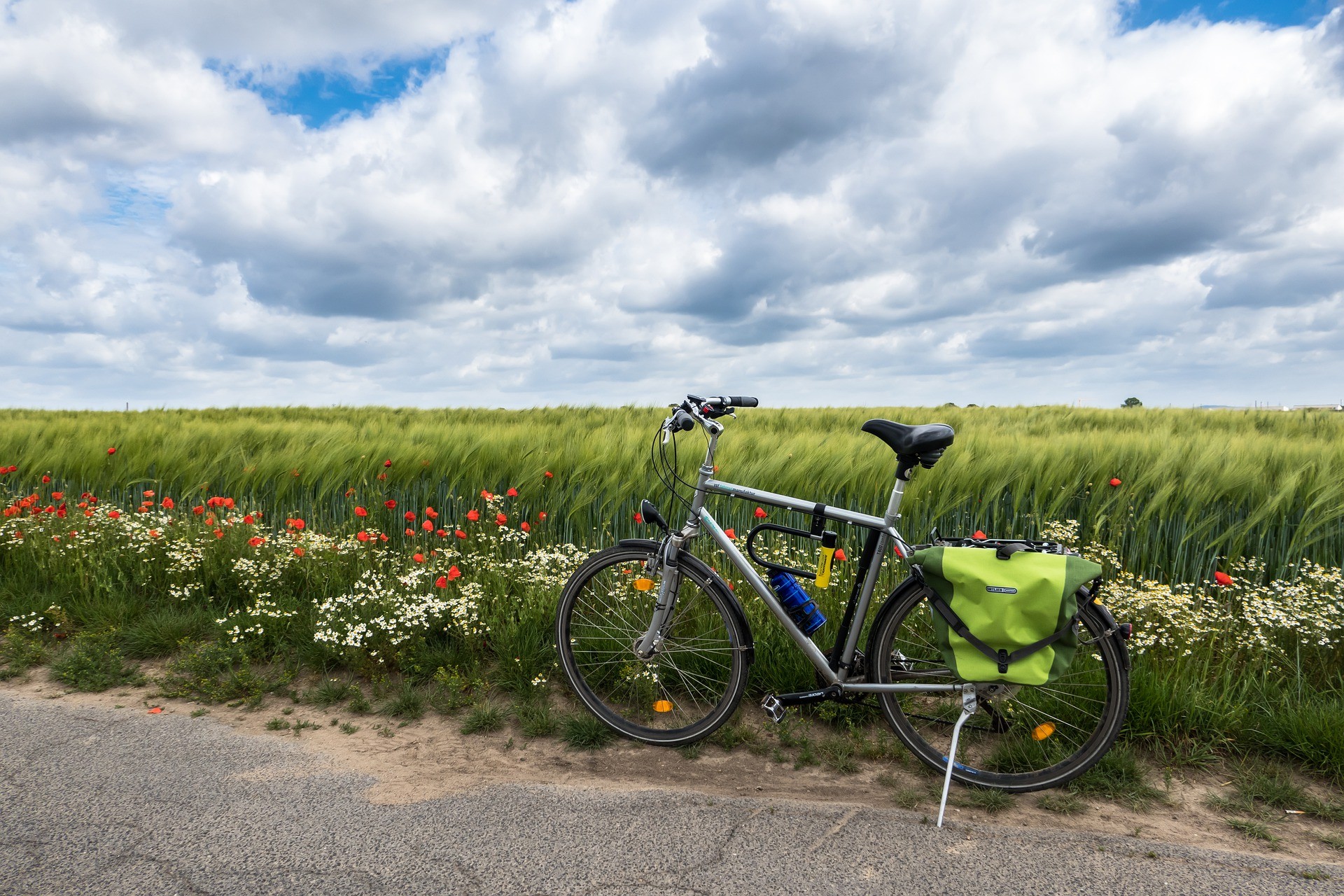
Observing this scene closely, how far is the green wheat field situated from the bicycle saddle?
4.27ft

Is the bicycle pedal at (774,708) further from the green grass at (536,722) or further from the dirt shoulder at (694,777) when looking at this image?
the green grass at (536,722)

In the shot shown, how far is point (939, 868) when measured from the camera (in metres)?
2.78

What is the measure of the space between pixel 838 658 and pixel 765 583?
0.50 metres

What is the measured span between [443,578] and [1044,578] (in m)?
3.45

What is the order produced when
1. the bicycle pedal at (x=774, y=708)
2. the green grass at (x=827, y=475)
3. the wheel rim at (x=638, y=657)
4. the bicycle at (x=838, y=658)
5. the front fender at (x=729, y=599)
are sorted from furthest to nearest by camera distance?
the green grass at (x=827, y=475)
the wheel rim at (x=638, y=657)
the front fender at (x=729, y=599)
the bicycle pedal at (x=774, y=708)
the bicycle at (x=838, y=658)

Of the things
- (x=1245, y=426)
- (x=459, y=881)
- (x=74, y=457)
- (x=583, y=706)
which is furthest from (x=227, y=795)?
(x=1245, y=426)

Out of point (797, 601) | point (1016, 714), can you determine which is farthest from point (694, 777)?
point (1016, 714)

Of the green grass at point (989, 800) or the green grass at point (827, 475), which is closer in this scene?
the green grass at point (989, 800)

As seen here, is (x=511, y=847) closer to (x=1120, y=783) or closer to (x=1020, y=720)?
(x=1020, y=720)

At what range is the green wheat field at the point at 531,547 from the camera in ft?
13.8

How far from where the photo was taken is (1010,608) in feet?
10.4

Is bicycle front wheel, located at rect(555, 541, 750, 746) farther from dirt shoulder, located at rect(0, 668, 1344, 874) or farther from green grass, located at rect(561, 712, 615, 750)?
dirt shoulder, located at rect(0, 668, 1344, 874)

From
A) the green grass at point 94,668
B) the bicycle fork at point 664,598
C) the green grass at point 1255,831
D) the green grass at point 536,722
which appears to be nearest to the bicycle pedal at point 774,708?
the bicycle fork at point 664,598

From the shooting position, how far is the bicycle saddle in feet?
10.9
